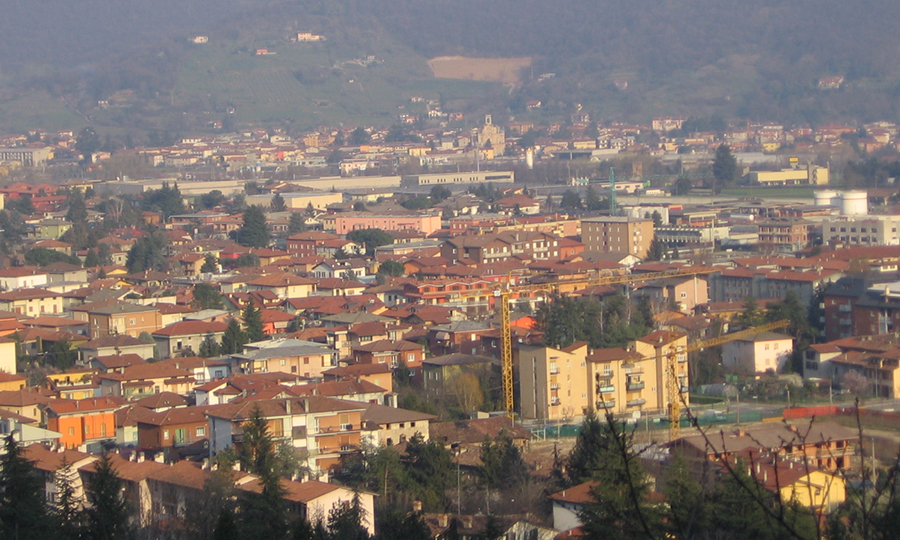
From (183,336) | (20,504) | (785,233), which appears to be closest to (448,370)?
(183,336)

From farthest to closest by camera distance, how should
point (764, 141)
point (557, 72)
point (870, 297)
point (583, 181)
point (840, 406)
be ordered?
point (557, 72) < point (764, 141) < point (583, 181) < point (870, 297) < point (840, 406)

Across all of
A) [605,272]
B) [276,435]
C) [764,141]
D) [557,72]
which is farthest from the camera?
[557,72]

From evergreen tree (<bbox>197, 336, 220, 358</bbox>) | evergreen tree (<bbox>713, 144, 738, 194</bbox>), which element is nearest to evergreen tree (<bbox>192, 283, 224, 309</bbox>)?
evergreen tree (<bbox>197, 336, 220, 358</bbox>)

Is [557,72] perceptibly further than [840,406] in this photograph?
Yes

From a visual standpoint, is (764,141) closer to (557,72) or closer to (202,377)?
(557,72)

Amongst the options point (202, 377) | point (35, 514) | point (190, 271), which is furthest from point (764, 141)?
point (35, 514)

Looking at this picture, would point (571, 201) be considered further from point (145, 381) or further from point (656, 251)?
point (145, 381)
